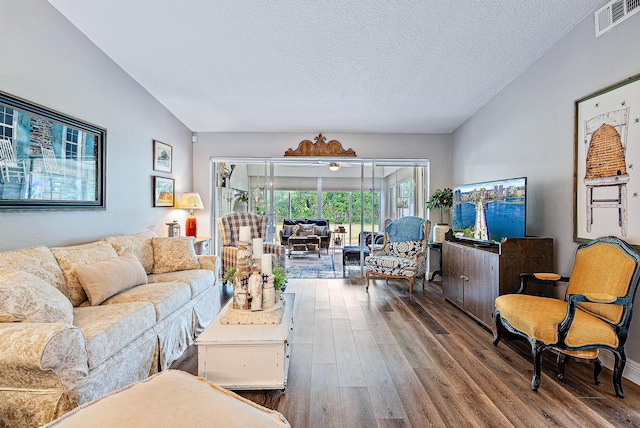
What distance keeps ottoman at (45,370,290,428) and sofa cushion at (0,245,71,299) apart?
4.84 ft

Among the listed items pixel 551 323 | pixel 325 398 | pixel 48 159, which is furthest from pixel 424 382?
pixel 48 159

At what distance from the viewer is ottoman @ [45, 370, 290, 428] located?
96 cm

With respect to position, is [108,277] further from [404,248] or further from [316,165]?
[316,165]

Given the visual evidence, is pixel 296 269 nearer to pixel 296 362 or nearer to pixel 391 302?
pixel 391 302

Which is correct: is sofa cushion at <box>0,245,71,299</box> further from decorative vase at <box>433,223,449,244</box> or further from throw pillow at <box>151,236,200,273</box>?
decorative vase at <box>433,223,449,244</box>

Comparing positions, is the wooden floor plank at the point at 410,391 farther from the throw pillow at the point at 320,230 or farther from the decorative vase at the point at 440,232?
the throw pillow at the point at 320,230

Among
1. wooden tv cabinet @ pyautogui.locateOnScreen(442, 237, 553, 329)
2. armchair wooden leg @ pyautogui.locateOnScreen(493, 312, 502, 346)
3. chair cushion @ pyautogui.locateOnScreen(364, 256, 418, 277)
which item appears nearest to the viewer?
armchair wooden leg @ pyautogui.locateOnScreen(493, 312, 502, 346)

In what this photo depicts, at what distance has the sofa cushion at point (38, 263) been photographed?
6.49 feet

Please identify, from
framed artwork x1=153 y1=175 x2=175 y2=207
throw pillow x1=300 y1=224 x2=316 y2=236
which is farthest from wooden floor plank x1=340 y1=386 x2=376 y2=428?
throw pillow x1=300 y1=224 x2=316 y2=236

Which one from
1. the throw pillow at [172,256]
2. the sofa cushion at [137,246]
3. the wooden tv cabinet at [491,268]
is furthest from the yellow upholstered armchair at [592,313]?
the sofa cushion at [137,246]

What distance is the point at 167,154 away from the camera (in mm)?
4629

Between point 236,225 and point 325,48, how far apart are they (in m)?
3.20

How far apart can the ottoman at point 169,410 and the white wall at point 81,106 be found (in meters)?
1.90

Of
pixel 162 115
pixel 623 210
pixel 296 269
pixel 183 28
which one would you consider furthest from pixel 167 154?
pixel 623 210
